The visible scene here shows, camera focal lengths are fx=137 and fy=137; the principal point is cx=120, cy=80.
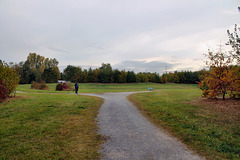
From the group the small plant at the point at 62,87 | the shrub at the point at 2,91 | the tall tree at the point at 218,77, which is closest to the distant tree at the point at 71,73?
the small plant at the point at 62,87

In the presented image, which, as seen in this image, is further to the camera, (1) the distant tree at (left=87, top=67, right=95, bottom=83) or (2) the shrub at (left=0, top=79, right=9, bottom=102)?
(1) the distant tree at (left=87, top=67, right=95, bottom=83)

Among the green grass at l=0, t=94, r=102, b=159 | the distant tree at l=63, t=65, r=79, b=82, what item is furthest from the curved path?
the distant tree at l=63, t=65, r=79, b=82

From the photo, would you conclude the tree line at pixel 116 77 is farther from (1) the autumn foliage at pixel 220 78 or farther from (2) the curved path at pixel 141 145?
(2) the curved path at pixel 141 145

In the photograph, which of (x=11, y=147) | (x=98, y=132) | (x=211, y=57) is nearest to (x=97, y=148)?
(x=98, y=132)

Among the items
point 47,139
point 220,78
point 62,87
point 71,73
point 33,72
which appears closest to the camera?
point 47,139

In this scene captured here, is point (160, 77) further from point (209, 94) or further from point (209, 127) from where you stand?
point (209, 127)

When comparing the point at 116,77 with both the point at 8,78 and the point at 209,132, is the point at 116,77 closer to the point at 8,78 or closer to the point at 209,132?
the point at 8,78

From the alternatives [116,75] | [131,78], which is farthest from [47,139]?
[116,75]

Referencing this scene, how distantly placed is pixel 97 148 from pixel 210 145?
12.4 ft

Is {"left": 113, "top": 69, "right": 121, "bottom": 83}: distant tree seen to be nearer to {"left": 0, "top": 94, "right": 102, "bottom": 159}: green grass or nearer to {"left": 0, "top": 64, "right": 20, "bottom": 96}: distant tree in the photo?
{"left": 0, "top": 64, "right": 20, "bottom": 96}: distant tree

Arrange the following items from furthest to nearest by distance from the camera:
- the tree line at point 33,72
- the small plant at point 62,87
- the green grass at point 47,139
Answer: the tree line at point 33,72 → the small plant at point 62,87 → the green grass at point 47,139

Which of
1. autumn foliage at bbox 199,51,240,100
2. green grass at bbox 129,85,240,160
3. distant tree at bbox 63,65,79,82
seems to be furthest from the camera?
distant tree at bbox 63,65,79,82

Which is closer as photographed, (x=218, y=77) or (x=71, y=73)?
(x=218, y=77)

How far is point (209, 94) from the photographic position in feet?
39.8
